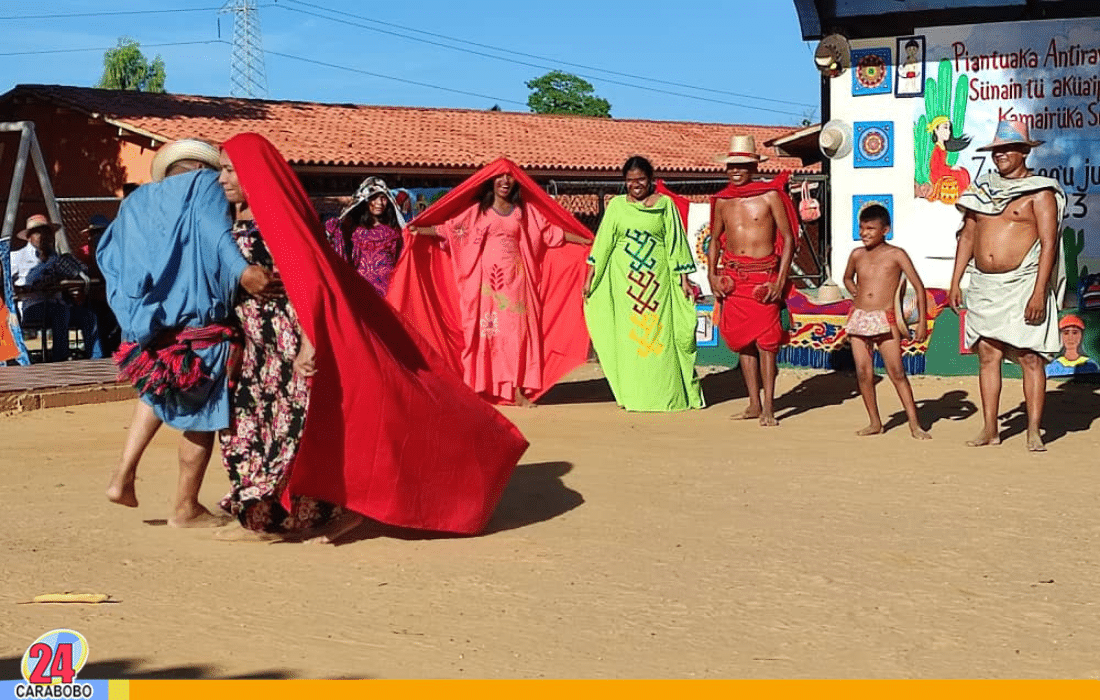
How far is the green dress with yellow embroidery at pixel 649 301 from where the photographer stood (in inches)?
452

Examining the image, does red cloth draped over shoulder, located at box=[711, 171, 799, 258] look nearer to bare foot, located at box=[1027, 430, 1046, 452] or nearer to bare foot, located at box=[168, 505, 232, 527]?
bare foot, located at box=[1027, 430, 1046, 452]

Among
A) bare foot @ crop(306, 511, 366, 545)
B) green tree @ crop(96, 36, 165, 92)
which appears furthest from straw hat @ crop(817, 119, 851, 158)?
green tree @ crop(96, 36, 165, 92)

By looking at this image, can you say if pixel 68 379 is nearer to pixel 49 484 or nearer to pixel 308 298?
pixel 49 484

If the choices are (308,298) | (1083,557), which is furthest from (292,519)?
(1083,557)

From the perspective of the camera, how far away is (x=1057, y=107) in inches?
508

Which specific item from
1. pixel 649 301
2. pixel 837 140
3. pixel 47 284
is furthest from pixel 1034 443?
pixel 47 284

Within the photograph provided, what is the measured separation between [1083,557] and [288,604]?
122 inches

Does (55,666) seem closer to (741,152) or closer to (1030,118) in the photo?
(741,152)

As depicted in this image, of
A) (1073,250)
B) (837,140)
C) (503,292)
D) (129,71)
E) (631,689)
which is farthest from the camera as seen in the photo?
(129,71)

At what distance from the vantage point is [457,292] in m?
12.2

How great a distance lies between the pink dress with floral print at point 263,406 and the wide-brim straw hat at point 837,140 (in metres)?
8.24

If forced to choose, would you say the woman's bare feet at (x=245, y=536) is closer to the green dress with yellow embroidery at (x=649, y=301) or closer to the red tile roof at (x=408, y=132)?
the green dress with yellow embroidery at (x=649, y=301)

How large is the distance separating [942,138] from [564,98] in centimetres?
6396

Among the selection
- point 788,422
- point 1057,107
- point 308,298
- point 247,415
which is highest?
point 1057,107
